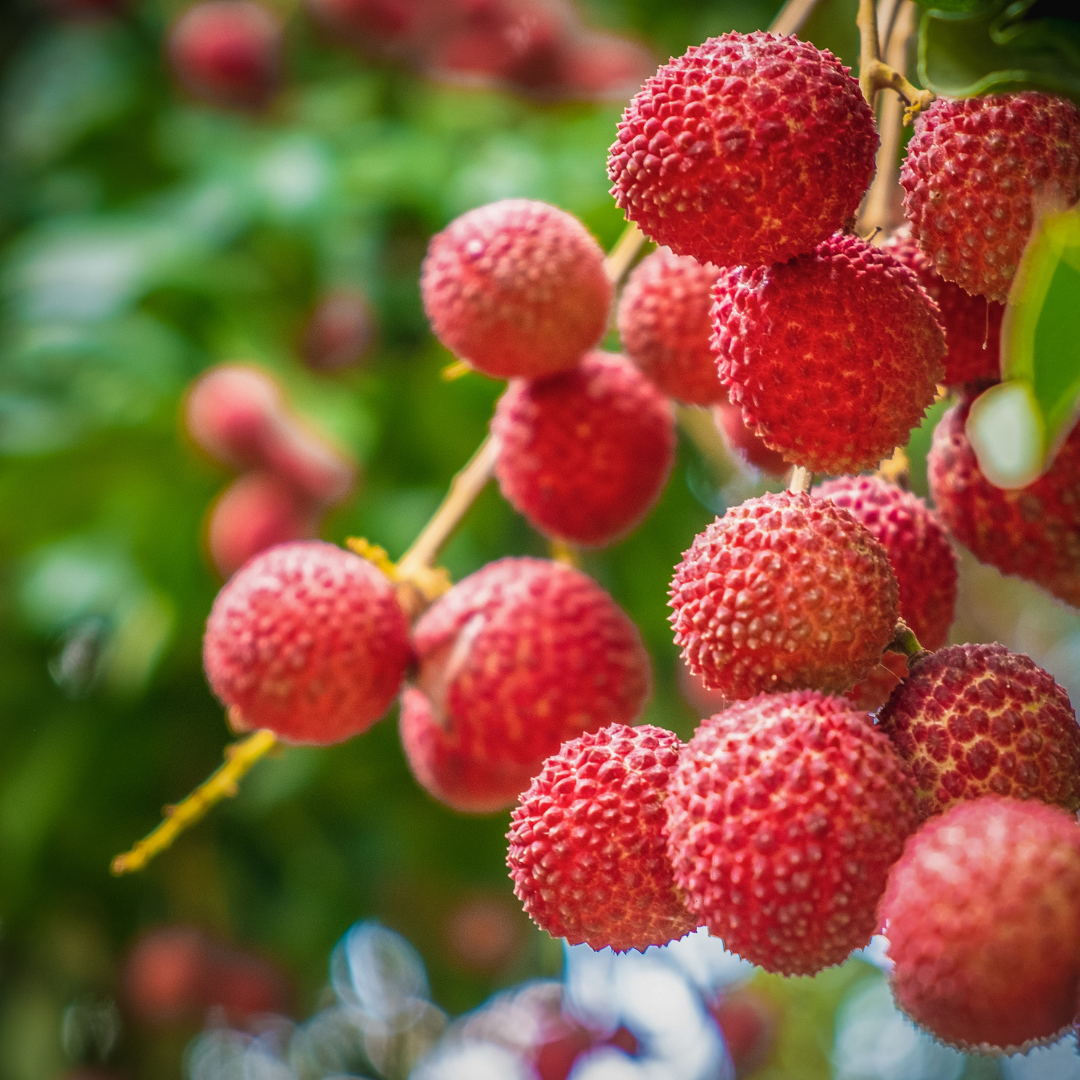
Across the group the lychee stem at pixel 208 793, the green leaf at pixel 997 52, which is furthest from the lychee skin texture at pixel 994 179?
the lychee stem at pixel 208 793

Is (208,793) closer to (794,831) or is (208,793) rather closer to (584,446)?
(584,446)

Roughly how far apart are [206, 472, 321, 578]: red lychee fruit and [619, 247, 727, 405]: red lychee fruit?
2.51 feet

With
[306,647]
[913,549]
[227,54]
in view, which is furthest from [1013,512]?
[227,54]

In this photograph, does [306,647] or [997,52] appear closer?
[997,52]

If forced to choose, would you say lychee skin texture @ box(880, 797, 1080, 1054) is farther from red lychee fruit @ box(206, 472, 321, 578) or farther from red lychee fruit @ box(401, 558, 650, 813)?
red lychee fruit @ box(206, 472, 321, 578)

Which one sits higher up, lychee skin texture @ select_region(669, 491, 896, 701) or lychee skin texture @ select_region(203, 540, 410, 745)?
lychee skin texture @ select_region(669, 491, 896, 701)

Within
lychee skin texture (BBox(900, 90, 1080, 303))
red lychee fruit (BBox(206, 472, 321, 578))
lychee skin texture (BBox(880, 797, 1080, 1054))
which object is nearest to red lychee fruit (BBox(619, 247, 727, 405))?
lychee skin texture (BBox(900, 90, 1080, 303))

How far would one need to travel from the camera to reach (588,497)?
0.83m

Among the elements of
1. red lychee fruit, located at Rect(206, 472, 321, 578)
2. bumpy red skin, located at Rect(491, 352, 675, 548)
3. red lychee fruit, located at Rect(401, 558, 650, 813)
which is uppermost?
bumpy red skin, located at Rect(491, 352, 675, 548)

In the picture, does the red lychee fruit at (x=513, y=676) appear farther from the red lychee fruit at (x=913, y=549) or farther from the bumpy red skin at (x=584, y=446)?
the red lychee fruit at (x=913, y=549)

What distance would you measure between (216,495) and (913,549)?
1.19m

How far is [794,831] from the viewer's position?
446mm

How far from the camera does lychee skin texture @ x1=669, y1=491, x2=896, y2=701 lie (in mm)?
505

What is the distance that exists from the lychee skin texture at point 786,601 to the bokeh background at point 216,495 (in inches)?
24.5
